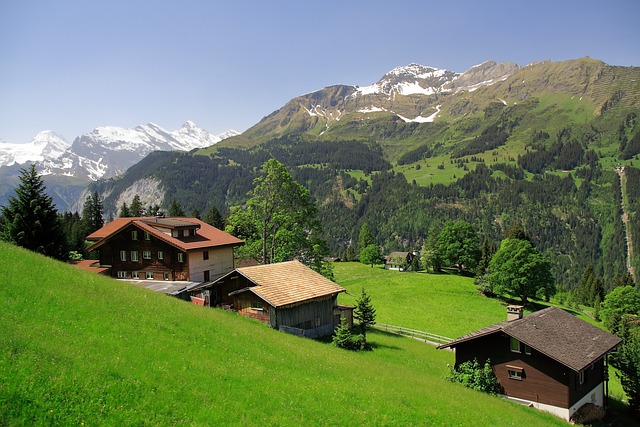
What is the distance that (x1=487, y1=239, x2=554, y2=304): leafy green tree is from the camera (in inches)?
3132

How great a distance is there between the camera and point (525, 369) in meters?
34.9

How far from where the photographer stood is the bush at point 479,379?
3562 cm

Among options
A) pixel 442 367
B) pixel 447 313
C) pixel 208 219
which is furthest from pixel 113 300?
pixel 208 219

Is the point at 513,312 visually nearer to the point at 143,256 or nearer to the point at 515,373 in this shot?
the point at 515,373

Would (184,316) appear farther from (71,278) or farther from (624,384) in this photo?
(624,384)

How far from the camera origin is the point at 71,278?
85.8ft

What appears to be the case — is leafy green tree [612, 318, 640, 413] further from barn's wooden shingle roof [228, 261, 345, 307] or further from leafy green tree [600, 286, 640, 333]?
leafy green tree [600, 286, 640, 333]

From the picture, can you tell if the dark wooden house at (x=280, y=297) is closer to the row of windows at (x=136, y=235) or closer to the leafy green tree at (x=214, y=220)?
the row of windows at (x=136, y=235)

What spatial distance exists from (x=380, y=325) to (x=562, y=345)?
2294cm

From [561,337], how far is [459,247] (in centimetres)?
7357

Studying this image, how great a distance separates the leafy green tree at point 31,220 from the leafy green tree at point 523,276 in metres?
67.6

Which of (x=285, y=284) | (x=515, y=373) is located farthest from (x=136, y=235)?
(x=515, y=373)

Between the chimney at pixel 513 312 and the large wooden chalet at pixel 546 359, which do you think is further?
the chimney at pixel 513 312

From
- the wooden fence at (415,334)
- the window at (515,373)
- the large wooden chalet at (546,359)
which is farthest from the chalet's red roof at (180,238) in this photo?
the window at (515,373)
